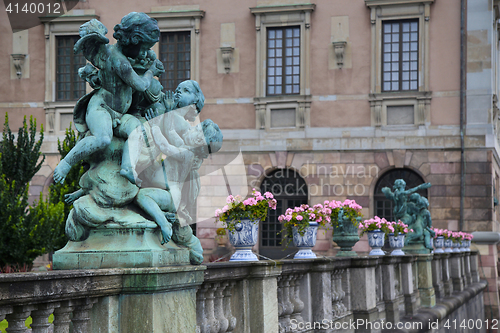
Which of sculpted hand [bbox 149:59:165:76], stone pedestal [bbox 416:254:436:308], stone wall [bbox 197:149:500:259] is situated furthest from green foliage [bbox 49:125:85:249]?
sculpted hand [bbox 149:59:165:76]

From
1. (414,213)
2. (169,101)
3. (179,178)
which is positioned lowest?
(414,213)

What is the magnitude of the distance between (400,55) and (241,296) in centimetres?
2017

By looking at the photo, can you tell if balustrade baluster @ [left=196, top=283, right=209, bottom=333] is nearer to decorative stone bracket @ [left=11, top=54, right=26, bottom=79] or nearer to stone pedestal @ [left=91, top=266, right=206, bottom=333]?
stone pedestal @ [left=91, top=266, right=206, bottom=333]

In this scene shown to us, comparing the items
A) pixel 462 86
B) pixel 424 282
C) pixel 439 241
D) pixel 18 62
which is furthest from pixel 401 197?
pixel 18 62

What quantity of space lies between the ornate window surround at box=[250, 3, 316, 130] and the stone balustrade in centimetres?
1234

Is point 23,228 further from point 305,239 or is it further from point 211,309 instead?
point 211,309

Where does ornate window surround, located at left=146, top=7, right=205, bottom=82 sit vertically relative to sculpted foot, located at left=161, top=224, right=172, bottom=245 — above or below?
above

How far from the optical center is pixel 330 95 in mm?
24953

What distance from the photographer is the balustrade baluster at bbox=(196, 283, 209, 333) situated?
5074mm

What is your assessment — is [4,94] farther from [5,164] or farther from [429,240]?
[429,240]

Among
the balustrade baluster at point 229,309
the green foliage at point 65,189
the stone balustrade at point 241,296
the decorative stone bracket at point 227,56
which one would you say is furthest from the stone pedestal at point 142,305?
the decorative stone bracket at point 227,56

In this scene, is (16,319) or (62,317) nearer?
(16,319)

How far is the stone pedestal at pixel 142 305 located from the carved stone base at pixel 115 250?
76mm

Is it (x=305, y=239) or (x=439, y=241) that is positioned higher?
(x=305, y=239)
